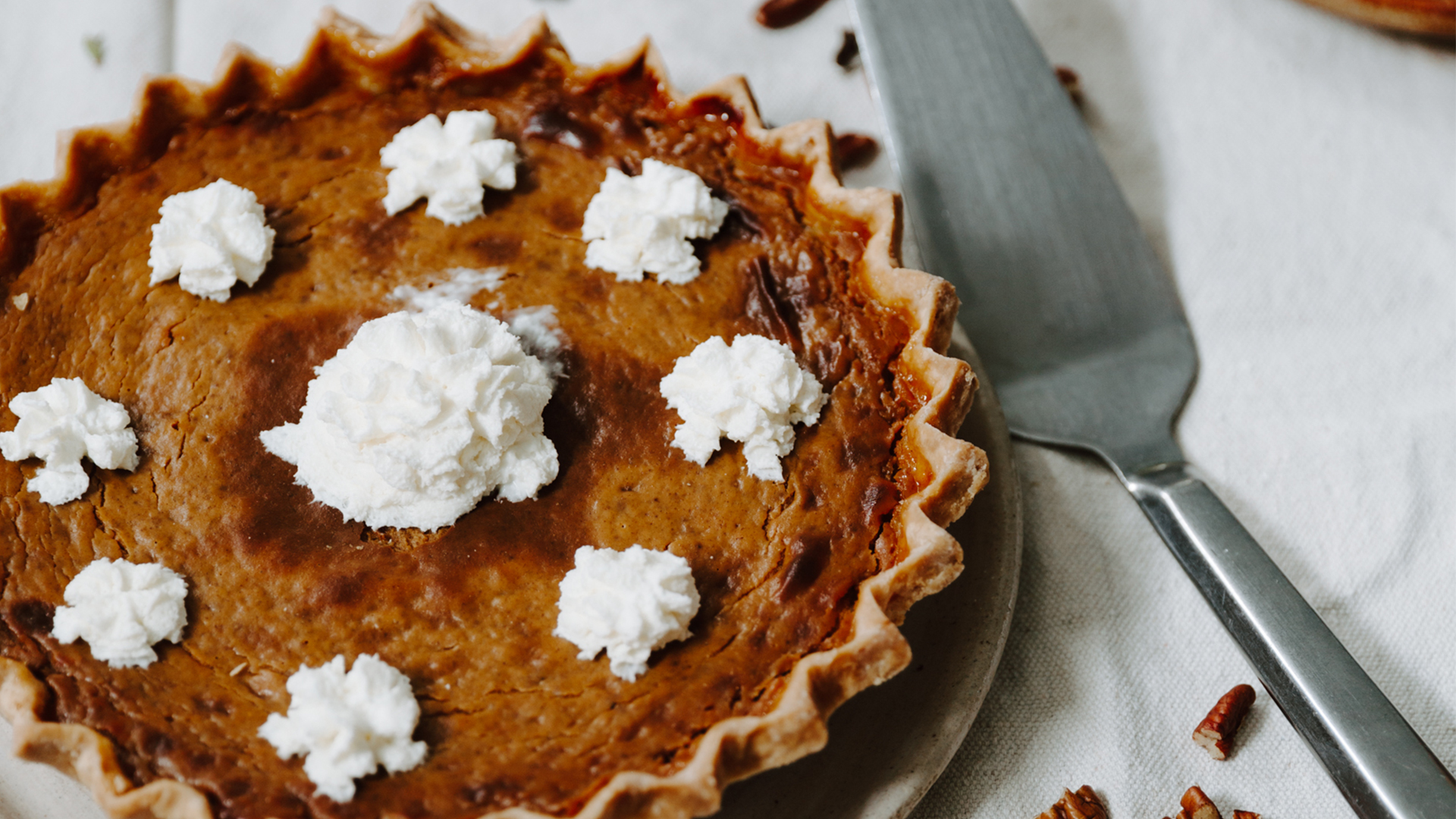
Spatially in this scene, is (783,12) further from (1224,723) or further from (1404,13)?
(1224,723)

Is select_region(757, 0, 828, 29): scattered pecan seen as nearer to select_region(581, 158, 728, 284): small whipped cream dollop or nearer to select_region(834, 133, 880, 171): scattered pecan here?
select_region(834, 133, 880, 171): scattered pecan

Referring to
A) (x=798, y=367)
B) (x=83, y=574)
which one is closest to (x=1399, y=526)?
(x=798, y=367)

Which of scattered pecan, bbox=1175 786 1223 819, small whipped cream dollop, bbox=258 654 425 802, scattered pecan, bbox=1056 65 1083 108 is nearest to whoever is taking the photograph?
small whipped cream dollop, bbox=258 654 425 802

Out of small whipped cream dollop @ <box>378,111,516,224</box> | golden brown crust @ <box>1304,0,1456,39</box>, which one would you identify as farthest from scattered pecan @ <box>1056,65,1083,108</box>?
small whipped cream dollop @ <box>378,111,516,224</box>

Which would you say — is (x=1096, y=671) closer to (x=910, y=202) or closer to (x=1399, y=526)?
(x=1399, y=526)

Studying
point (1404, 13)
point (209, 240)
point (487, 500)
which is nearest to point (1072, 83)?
point (1404, 13)

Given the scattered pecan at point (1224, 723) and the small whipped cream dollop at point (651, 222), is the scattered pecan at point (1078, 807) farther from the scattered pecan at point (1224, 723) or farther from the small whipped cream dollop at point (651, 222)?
the small whipped cream dollop at point (651, 222)
